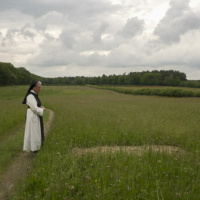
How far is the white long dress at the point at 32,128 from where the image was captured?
6.57 metres

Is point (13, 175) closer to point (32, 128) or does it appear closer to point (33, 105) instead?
point (32, 128)

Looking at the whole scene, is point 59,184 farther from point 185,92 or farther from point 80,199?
point 185,92

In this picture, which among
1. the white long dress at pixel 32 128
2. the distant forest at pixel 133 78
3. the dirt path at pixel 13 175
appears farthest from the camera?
the distant forest at pixel 133 78

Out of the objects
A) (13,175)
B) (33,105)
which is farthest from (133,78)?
(13,175)

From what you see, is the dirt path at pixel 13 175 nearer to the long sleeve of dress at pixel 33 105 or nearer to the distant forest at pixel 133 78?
the long sleeve of dress at pixel 33 105

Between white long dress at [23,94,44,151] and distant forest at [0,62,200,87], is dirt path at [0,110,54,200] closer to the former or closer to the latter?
white long dress at [23,94,44,151]

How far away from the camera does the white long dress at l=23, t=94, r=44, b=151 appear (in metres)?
6.57

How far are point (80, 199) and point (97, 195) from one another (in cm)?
35

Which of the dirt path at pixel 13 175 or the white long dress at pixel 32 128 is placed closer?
the dirt path at pixel 13 175

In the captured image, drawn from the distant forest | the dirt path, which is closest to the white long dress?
the dirt path

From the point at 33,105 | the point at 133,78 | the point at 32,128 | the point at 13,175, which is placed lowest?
the point at 13,175

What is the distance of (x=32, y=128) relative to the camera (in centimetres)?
663

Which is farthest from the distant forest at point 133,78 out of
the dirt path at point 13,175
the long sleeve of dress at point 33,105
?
the dirt path at point 13,175

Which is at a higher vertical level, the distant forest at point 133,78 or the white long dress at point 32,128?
the distant forest at point 133,78
